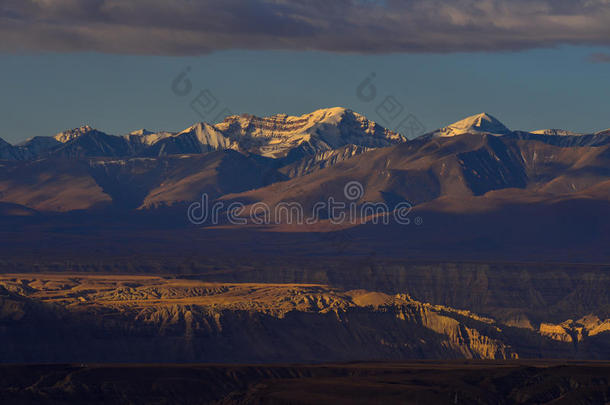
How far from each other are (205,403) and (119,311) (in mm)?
55230

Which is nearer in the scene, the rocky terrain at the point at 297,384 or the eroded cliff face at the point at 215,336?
the rocky terrain at the point at 297,384

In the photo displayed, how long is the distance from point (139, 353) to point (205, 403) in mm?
39458

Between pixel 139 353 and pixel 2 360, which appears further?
pixel 139 353

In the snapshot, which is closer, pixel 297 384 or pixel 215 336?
pixel 297 384

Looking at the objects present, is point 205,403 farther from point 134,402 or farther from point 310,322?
point 310,322

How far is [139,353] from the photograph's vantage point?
175125 millimetres

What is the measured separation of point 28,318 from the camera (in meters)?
175

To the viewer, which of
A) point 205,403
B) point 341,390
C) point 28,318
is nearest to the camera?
point 341,390

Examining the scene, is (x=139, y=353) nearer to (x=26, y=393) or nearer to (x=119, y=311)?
(x=119, y=311)

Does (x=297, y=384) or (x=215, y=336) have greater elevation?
(x=297, y=384)

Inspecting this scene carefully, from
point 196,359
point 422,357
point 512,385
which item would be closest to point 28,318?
point 196,359

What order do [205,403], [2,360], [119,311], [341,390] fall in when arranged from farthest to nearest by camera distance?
[119,311] → [2,360] → [205,403] → [341,390]

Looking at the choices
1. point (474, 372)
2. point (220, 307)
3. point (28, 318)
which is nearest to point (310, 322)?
point (220, 307)

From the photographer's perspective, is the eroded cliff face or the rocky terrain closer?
the rocky terrain
